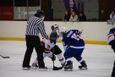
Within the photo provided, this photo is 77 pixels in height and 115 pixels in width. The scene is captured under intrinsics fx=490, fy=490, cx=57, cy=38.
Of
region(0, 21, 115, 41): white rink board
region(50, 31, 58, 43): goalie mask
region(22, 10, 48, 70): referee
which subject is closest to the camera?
region(22, 10, 48, 70): referee

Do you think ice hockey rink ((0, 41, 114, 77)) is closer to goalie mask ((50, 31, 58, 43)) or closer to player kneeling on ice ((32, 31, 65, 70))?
player kneeling on ice ((32, 31, 65, 70))

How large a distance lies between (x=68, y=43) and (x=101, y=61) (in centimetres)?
230

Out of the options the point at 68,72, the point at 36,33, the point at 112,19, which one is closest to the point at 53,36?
the point at 36,33

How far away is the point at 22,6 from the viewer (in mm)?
21906

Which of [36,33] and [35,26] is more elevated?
[35,26]

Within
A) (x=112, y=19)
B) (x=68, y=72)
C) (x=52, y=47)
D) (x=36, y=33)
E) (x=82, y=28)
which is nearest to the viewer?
(x=68, y=72)

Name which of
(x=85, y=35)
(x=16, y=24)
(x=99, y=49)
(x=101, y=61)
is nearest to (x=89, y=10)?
(x=85, y=35)

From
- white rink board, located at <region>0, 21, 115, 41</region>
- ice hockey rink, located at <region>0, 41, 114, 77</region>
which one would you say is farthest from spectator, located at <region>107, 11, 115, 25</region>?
ice hockey rink, located at <region>0, 41, 114, 77</region>

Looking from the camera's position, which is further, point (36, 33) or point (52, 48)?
point (52, 48)

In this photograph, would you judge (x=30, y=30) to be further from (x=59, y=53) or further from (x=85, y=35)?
(x=85, y=35)

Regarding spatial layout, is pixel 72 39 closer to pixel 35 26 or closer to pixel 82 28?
pixel 35 26

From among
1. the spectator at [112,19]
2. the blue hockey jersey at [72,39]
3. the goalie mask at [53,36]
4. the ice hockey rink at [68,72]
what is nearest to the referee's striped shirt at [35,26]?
the goalie mask at [53,36]

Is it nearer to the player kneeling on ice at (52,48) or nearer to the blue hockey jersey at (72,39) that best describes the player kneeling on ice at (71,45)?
the blue hockey jersey at (72,39)

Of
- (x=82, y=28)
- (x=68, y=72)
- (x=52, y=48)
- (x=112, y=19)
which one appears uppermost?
(x=52, y=48)
